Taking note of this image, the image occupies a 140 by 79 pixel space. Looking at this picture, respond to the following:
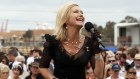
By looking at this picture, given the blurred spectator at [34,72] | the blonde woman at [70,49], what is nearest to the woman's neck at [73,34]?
the blonde woman at [70,49]

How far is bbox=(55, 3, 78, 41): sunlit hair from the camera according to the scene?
4.79m

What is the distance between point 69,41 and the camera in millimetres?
4902

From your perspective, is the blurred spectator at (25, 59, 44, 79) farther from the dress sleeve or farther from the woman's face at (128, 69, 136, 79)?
the dress sleeve

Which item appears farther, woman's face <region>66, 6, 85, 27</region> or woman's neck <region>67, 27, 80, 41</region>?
woman's neck <region>67, 27, 80, 41</region>

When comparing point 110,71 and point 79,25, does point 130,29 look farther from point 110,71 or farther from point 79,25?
point 79,25

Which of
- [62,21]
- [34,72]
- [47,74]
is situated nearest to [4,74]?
[34,72]

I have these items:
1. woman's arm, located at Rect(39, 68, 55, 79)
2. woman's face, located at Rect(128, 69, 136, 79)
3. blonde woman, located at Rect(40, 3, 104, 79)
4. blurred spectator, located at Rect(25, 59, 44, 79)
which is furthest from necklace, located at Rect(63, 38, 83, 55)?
blurred spectator, located at Rect(25, 59, 44, 79)

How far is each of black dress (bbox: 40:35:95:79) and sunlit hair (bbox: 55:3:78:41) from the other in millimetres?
73

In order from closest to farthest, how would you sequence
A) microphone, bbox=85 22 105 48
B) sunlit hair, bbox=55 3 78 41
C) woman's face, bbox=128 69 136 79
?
microphone, bbox=85 22 105 48
sunlit hair, bbox=55 3 78 41
woman's face, bbox=128 69 136 79

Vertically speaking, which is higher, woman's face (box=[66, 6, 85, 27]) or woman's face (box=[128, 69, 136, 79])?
woman's face (box=[66, 6, 85, 27])

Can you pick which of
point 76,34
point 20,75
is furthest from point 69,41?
point 20,75

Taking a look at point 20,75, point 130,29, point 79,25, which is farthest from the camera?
point 130,29

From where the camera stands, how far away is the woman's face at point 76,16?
473 cm

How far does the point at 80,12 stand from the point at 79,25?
0.13 metres
